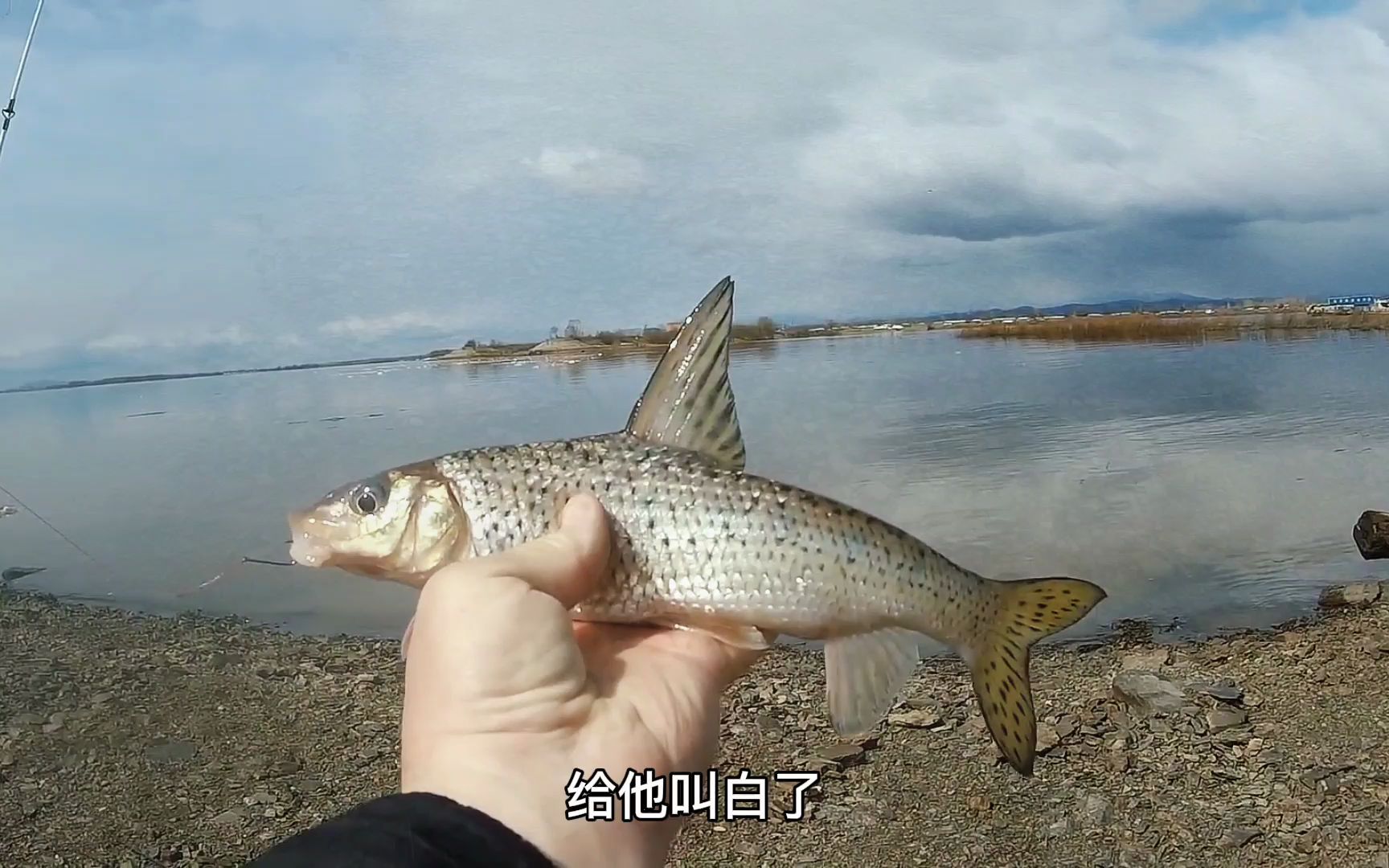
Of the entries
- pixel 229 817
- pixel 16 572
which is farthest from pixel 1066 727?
pixel 16 572

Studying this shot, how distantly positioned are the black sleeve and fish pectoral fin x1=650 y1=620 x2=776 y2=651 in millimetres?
749

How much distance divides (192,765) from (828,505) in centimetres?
556

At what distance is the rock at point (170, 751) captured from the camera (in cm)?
613

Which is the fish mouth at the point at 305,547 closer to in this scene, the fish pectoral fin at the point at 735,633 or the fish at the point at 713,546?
the fish at the point at 713,546

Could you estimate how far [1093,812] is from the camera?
4969mm

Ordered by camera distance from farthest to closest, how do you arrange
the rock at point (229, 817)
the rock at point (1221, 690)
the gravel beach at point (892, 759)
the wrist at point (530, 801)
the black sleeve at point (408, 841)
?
the rock at point (1221, 690) → the rock at point (229, 817) → the gravel beach at point (892, 759) → the wrist at point (530, 801) → the black sleeve at point (408, 841)

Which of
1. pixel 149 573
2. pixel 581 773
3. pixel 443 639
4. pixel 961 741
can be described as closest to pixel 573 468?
pixel 443 639

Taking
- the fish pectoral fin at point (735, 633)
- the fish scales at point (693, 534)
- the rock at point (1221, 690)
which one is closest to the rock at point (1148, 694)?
the rock at point (1221, 690)

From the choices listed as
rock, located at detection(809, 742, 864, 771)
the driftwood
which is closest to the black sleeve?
rock, located at detection(809, 742, 864, 771)

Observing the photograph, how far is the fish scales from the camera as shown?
7.67 feet

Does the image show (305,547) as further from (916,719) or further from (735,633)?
(916,719)

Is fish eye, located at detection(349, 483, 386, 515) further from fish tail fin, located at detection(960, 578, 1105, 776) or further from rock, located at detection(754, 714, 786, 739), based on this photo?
rock, located at detection(754, 714, 786, 739)

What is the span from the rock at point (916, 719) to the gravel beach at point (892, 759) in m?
0.03

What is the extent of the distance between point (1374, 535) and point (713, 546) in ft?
33.3
